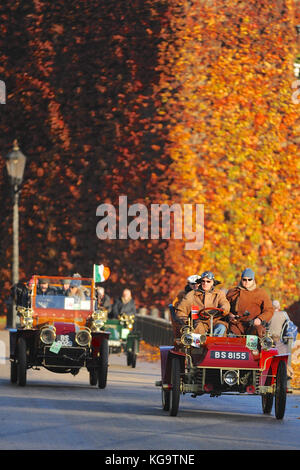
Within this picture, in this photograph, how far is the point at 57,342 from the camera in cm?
1908

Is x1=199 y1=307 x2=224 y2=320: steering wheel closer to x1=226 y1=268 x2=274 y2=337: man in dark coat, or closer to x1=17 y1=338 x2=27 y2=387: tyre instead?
x1=226 y1=268 x2=274 y2=337: man in dark coat

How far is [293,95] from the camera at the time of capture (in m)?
33.1

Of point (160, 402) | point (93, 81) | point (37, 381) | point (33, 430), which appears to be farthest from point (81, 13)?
point (33, 430)

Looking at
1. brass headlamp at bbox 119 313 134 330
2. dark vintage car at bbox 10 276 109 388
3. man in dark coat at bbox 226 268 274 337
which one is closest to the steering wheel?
man in dark coat at bbox 226 268 274 337

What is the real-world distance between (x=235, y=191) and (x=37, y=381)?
12614mm

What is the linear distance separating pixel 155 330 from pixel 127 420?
1377cm

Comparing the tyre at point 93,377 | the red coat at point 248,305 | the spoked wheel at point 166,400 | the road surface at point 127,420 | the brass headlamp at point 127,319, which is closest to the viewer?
the road surface at point 127,420

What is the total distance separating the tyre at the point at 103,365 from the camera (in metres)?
19.1

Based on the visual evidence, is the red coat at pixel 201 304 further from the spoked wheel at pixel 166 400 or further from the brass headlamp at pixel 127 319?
the brass headlamp at pixel 127 319

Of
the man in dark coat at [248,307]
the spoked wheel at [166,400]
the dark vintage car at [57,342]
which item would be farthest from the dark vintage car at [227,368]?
the dark vintage car at [57,342]

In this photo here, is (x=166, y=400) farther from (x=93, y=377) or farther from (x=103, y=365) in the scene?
(x=93, y=377)

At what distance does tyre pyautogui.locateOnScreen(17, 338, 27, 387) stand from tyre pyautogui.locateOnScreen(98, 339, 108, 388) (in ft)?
3.83

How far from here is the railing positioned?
2714cm
